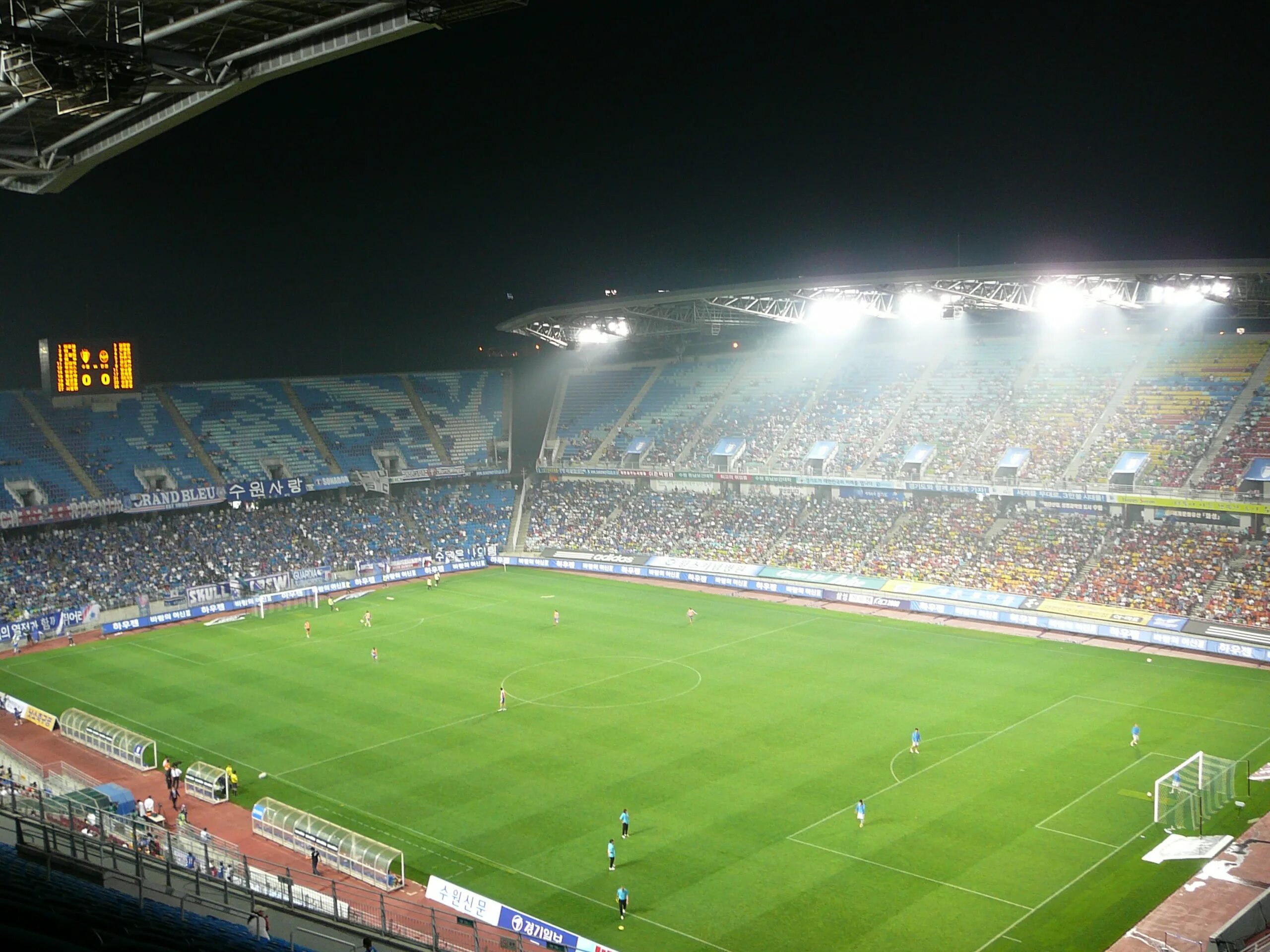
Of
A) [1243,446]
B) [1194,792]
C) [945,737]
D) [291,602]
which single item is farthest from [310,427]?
[1194,792]

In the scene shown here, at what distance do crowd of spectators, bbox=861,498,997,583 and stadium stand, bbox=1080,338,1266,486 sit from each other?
598 centimetres

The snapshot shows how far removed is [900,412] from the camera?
62500 mm

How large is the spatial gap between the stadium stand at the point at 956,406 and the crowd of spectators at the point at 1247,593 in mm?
14815

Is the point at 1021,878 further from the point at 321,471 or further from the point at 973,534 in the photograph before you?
the point at 321,471

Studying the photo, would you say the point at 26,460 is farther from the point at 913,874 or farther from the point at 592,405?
the point at 913,874

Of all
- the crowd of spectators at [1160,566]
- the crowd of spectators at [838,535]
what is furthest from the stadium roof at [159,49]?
the crowd of spectators at [838,535]

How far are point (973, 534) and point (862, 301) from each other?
45.0 feet

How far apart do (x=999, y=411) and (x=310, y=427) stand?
41.5 metres

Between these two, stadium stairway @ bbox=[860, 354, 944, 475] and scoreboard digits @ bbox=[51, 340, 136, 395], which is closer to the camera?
scoreboard digits @ bbox=[51, 340, 136, 395]

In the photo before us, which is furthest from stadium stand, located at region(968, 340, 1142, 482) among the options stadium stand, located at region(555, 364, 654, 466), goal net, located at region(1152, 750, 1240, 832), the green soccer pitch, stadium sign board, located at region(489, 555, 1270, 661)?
stadium stand, located at region(555, 364, 654, 466)

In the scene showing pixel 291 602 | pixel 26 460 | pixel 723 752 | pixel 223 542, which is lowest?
pixel 291 602

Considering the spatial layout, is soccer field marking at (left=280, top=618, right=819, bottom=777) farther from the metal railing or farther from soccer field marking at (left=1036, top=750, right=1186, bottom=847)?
soccer field marking at (left=1036, top=750, right=1186, bottom=847)

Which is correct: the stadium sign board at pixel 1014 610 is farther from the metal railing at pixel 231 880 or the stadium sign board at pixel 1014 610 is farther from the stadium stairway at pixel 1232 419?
the metal railing at pixel 231 880

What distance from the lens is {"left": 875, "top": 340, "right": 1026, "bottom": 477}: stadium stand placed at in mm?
58250
